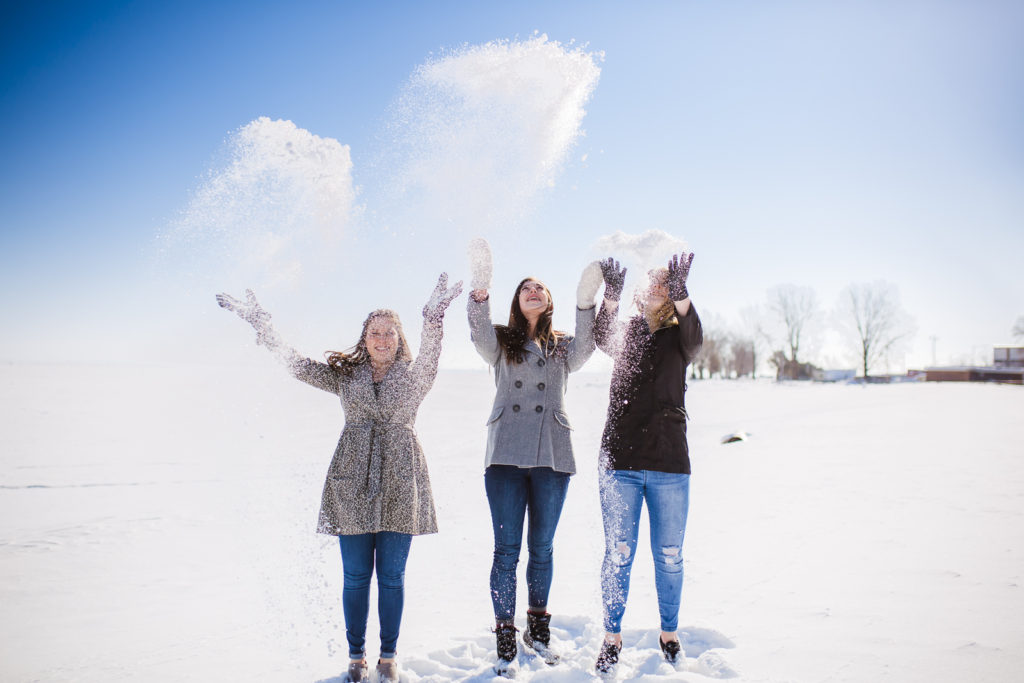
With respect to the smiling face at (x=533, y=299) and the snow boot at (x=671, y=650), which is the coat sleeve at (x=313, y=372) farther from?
the snow boot at (x=671, y=650)

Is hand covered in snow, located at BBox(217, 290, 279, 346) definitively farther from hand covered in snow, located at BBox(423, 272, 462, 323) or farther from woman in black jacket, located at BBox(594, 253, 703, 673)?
woman in black jacket, located at BBox(594, 253, 703, 673)

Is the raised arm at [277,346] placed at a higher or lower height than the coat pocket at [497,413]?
higher

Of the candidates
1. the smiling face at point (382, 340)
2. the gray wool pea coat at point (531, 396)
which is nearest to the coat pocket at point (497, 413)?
the gray wool pea coat at point (531, 396)

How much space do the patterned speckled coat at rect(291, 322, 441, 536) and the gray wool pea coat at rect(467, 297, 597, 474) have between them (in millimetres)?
340

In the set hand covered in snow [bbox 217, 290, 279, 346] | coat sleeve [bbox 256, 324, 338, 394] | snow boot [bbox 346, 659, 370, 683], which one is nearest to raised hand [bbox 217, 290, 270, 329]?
hand covered in snow [bbox 217, 290, 279, 346]

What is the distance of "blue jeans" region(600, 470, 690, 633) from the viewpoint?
342cm

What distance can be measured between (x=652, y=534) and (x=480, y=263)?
6.53 feet

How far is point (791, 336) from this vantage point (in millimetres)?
83375

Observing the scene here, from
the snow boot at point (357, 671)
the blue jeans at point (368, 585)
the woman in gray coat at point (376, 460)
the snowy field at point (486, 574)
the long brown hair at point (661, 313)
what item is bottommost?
the snowy field at point (486, 574)

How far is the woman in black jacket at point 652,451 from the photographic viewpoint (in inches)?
135

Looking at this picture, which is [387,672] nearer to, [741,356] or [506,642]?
[506,642]

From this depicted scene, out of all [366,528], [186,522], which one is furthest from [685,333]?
[186,522]

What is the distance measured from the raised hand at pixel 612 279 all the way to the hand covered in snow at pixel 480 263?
74 cm

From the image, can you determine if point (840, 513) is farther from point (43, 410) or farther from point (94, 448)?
point (43, 410)
